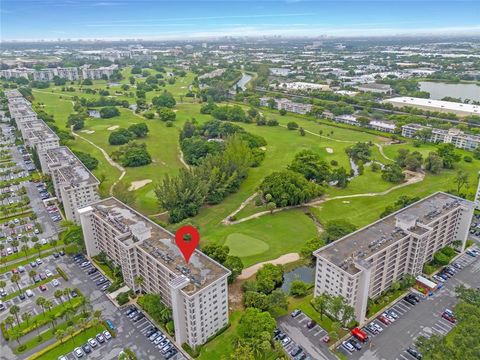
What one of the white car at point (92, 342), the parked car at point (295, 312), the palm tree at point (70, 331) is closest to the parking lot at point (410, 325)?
the parked car at point (295, 312)

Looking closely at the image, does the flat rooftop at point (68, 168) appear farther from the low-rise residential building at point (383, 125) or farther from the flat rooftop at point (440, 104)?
the flat rooftop at point (440, 104)

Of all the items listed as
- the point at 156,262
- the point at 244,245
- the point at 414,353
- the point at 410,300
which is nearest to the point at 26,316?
the point at 156,262

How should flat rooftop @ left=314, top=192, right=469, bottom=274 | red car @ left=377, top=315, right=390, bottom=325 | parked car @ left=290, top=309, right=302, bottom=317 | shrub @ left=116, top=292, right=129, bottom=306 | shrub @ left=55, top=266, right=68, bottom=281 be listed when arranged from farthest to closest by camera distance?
shrub @ left=55, top=266, right=68, bottom=281 < shrub @ left=116, top=292, right=129, bottom=306 < parked car @ left=290, top=309, right=302, bottom=317 < flat rooftop @ left=314, top=192, right=469, bottom=274 < red car @ left=377, top=315, right=390, bottom=325

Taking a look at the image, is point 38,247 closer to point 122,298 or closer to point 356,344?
point 122,298

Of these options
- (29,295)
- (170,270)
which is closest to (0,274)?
(29,295)

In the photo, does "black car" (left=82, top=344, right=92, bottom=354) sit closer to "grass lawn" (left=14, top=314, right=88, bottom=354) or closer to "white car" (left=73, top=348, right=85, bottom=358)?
"white car" (left=73, top=348, right=85, bottom=358)

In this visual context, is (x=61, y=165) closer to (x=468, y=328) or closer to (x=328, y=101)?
(x=468, y=328)

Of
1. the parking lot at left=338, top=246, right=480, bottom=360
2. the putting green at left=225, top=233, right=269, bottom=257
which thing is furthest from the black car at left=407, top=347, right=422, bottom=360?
the putting green at left=225, top=233, right=269, bottom=257
